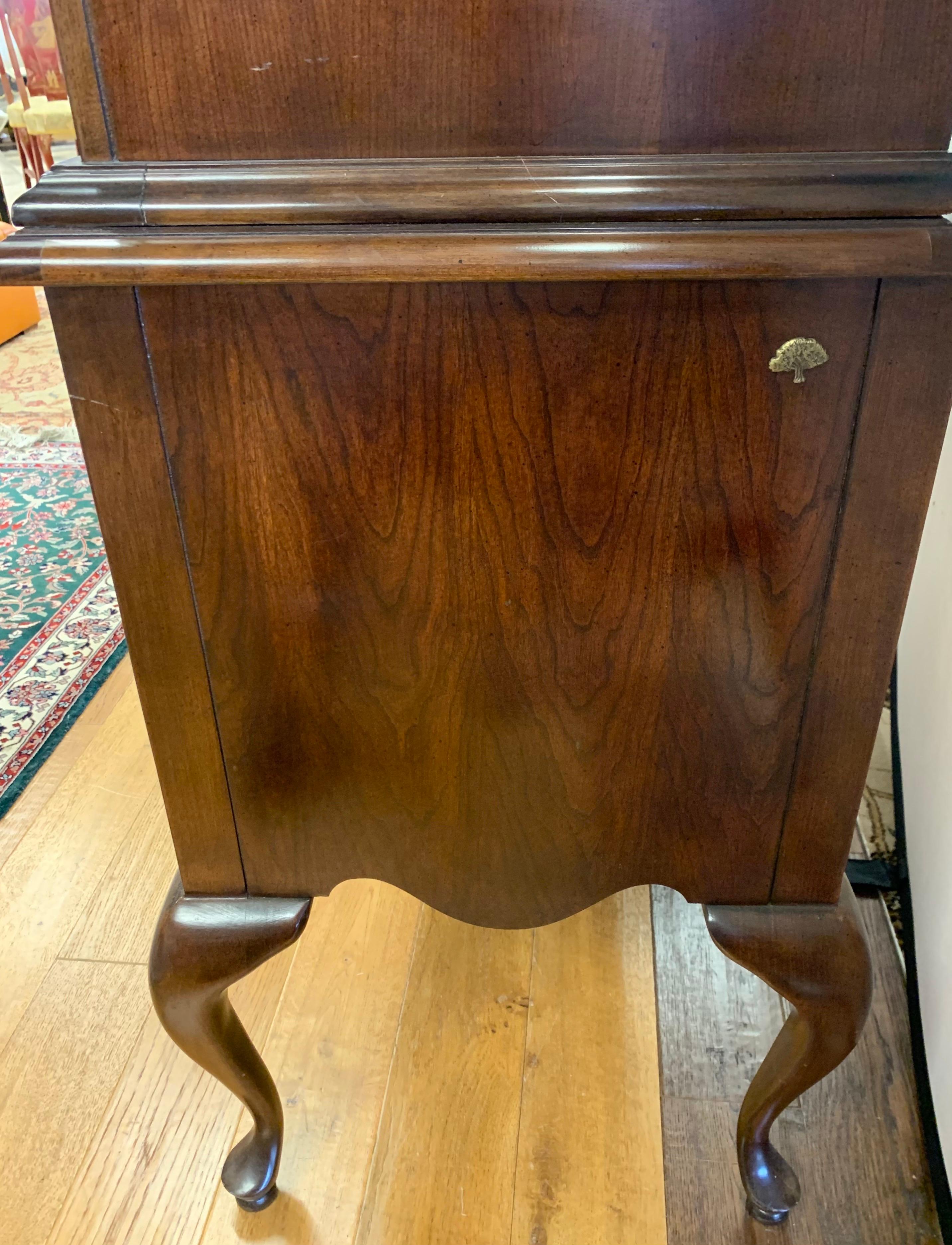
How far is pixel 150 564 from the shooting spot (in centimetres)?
57

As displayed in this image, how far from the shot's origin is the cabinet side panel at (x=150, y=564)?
0.51 m

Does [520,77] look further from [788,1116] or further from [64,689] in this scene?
[64,689]

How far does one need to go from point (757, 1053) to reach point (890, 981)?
0.18 meters

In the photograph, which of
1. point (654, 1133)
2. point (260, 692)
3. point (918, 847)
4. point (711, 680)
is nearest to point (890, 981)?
point (918, 847)

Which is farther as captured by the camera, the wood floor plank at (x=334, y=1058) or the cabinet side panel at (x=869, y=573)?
the wood floor plank at (x=334, y=1058)

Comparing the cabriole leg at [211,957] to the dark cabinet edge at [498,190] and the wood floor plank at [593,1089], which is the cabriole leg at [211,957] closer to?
the wood floor plank at [593,1089]

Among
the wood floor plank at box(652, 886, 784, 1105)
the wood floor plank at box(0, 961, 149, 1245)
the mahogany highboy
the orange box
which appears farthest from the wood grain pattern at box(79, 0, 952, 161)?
the orange box

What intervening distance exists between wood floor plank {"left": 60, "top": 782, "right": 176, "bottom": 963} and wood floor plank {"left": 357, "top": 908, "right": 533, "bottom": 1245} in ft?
1.02

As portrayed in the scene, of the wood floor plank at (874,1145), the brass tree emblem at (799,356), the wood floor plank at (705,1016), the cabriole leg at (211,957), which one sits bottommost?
the wood floor plank at (705,1016)

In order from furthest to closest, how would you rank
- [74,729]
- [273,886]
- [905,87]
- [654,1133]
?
[74,729]
[654,1133]
[273,886]
[905,87]

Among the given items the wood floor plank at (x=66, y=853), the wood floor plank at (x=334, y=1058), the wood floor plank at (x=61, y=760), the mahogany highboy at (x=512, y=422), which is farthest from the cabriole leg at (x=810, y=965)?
the wood floor plank at (x=61, y=760)

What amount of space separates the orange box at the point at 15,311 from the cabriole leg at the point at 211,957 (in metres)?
2.56

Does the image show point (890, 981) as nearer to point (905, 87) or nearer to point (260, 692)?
point (260, 692)

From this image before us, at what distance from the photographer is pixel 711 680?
1.95 feet
